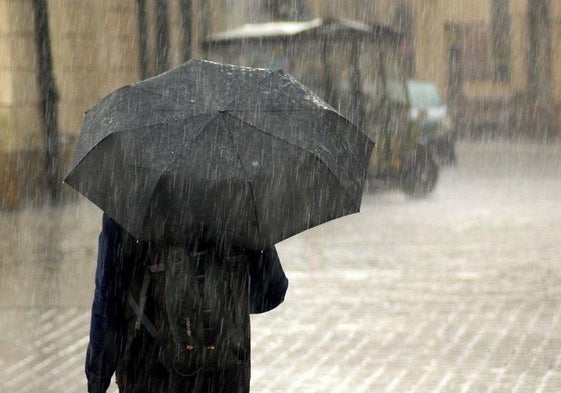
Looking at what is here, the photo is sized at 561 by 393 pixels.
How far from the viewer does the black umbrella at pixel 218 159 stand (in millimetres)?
3184

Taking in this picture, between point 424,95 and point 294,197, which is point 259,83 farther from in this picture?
point 424,95

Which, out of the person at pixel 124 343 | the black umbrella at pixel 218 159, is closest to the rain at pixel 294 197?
the black umbrella at pixel 218 159

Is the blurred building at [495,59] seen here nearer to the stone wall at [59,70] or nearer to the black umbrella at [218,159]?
the stone wall at [59,70]

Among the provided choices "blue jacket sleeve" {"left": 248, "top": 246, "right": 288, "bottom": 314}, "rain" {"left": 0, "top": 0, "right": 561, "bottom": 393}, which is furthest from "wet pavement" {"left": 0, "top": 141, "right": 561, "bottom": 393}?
"blue jacket sleeve" {"left": 248, "top": 246, "right": 288, "bottom": 314}

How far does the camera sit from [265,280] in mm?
3518

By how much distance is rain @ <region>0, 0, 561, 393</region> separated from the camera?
3.27 m

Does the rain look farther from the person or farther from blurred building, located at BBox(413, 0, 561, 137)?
blurred building, located at BBox(413, 0, 561, 137)

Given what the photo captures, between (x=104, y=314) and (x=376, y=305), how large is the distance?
539cm

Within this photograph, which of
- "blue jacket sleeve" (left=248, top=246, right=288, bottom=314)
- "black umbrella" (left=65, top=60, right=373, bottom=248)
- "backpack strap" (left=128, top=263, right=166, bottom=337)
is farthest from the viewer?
"blue jacket sleeve" (left=248, top=246, right=288, bottom=314)

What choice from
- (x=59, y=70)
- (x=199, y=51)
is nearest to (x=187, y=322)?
(x=59, y=70)

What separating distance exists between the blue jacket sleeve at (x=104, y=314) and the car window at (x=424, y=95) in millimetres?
22847

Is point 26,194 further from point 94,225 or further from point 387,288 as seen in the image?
point 387,288

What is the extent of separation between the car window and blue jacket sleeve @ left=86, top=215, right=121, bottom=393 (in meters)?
22.8

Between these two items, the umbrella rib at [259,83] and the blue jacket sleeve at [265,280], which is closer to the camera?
the umbrella rib at [259,83]
